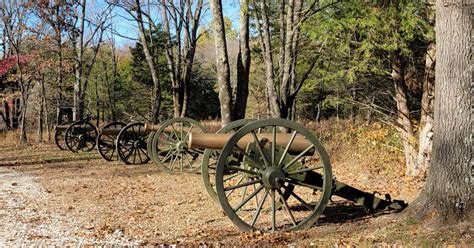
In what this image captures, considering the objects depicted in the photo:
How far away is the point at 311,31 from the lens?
9.07 meters

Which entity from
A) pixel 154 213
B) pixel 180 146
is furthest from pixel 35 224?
pixel 180 146

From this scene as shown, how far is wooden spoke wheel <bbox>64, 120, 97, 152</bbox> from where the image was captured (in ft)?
60.2

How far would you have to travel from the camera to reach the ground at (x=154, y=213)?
4.98 meters

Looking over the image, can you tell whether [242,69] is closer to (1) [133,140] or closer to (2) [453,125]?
(1) [133,140]

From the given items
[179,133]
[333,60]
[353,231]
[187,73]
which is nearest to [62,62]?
[187,73]

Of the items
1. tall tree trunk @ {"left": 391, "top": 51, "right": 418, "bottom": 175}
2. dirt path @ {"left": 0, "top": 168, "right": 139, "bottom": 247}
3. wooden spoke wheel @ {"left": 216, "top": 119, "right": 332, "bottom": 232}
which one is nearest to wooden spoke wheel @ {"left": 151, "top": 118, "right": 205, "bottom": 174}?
dirt path @ {"left": 0, "top": 168, "right": 139, "bottom": 247}

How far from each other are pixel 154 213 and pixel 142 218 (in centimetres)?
41

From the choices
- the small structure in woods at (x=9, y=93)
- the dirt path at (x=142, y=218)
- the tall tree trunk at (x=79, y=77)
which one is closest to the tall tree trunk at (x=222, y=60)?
the dirt path at (x=142, y=218)

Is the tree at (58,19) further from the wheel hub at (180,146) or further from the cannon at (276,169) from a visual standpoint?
the cannon at (276,169)

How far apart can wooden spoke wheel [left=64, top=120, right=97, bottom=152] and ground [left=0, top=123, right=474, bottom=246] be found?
16.4ft

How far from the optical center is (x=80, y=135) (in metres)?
18.3

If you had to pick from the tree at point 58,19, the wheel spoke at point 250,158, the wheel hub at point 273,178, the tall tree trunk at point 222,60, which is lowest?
the wheel hub at point 273,178

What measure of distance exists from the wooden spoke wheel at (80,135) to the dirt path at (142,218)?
6.36m

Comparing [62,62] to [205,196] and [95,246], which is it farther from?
[95,246]
